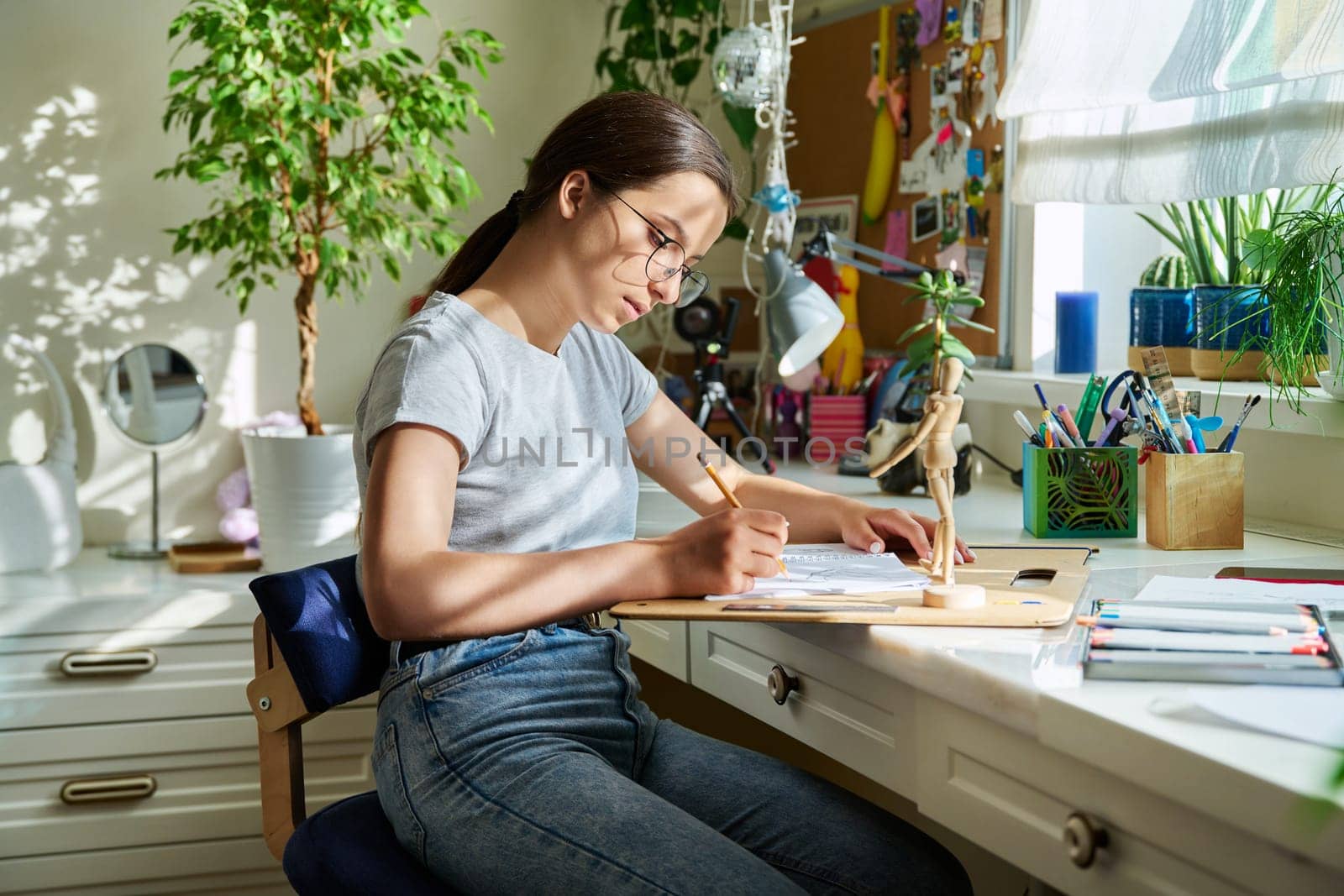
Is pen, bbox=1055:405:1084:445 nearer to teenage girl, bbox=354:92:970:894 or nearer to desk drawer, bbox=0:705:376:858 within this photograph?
teenage girl, bbox=354:92:970:894

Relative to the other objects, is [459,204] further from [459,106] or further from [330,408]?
[330,408]

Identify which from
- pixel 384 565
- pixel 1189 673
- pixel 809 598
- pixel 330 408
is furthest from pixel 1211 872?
pixel 330 408

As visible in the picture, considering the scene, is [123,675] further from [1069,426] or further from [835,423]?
[1069,426]

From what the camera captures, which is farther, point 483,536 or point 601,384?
point 601,384

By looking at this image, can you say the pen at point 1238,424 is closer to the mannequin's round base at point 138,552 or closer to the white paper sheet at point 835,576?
the white paper sheet at point 835,576

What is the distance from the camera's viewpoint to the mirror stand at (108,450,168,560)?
6.72ft

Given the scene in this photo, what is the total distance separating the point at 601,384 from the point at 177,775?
932 millimetres

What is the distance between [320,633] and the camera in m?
1.16

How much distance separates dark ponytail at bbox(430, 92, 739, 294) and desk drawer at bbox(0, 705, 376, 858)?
819 mm

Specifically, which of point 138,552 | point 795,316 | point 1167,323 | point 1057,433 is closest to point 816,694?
point 1057,433

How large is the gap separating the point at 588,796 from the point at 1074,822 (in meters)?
0.37

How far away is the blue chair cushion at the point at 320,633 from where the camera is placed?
115 cm

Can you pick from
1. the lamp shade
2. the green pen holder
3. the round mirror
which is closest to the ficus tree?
the round mirror

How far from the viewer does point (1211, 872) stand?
0.77 m
